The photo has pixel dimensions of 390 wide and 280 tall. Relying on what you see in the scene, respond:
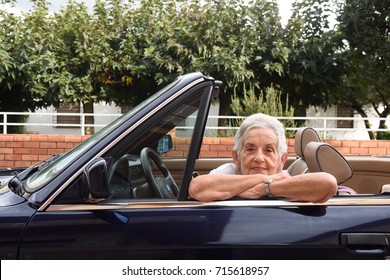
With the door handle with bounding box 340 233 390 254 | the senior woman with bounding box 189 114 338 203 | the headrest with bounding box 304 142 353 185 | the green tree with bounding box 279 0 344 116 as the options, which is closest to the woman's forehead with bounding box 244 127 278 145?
the senior woman with bounding box 189 114 338 203

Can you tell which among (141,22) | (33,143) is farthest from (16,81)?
(33,143)

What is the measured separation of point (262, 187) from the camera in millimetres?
2092

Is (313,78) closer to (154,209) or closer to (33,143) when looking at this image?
(33,143)

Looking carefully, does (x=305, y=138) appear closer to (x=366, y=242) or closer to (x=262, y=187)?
(x=262, y=187)

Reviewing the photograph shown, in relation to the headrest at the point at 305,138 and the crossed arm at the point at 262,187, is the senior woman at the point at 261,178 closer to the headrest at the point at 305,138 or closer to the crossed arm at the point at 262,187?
the crossed arm at the point at 262,187

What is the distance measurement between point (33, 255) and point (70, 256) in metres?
0.14

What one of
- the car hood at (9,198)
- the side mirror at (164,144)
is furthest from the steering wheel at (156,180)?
the car hood at (9,198)

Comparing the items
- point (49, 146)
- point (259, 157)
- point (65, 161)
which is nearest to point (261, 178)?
point (259, 157)

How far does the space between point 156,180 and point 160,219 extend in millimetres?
334

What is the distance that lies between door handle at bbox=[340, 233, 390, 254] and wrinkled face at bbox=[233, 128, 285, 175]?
570 millimetres

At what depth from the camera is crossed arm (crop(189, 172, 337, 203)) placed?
197cm

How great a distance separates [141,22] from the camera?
16.4 m

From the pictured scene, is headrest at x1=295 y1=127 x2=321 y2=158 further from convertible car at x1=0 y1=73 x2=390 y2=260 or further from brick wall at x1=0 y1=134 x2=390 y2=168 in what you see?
brick wall at x1=0 y1=134 x2=390 y2=168
